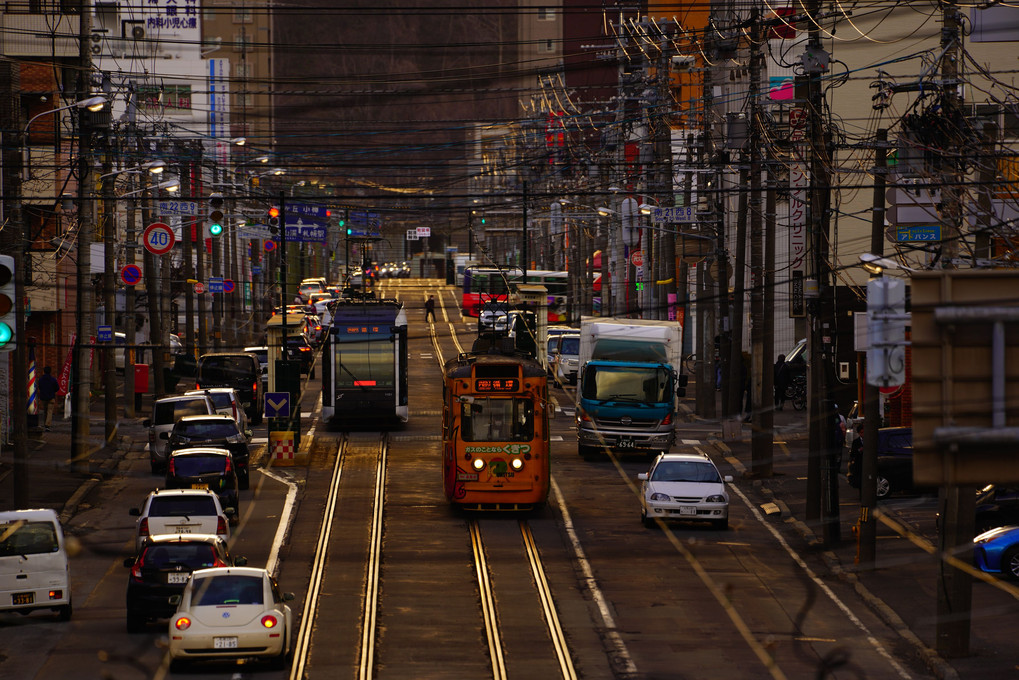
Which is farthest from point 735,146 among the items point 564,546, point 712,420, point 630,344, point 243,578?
point 243,578

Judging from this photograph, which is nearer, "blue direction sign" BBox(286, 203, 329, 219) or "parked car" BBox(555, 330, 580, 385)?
"parked car" BBox(555, 330, 580, 385)

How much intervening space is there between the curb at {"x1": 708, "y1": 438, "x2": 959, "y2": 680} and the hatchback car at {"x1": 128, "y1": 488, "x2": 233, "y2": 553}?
39.3 feet

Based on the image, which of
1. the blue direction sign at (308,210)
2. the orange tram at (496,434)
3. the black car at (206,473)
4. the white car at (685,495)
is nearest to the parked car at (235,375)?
the blue direction sign at (308,210)

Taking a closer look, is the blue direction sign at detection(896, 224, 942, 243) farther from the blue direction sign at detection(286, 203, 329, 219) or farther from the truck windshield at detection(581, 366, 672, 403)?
the blue direction sign at detection(286, 203, 329, 219)

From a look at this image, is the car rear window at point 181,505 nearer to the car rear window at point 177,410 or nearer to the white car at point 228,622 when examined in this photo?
the white car at point 228,622

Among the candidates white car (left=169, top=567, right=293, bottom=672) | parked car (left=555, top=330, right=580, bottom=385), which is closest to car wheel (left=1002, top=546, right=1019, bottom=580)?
white car (left=169, top=567, right=293, bottom=672)

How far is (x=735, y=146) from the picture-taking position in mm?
41375

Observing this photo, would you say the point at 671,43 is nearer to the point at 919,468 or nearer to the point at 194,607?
the point at 194,607

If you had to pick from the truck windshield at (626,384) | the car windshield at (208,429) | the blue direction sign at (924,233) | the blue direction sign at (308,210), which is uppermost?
the blue direction sign at (308,210)

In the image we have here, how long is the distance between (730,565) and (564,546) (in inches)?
142

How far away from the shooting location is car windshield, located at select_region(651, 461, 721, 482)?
3128 centimetres

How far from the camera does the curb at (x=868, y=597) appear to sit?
20406 mm

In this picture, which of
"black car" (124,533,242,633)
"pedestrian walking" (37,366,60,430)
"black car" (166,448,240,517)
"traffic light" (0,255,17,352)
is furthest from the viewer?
"pedestrian walking" (37,366,60,430)

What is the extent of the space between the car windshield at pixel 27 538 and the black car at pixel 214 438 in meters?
12.4
